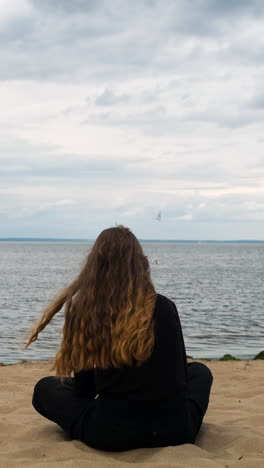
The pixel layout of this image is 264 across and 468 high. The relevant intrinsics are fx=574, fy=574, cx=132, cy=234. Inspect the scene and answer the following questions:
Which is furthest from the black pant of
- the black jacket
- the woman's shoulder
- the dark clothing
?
the woman's shoulder

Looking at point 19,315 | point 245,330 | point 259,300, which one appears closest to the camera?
point 245,330

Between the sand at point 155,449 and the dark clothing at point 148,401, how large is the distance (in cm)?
12

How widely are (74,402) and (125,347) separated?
41.6 inches

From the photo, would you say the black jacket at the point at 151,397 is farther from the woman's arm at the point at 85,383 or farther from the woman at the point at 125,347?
the woman's arm at the point at 85,383

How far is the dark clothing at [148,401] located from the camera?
454 centimetres

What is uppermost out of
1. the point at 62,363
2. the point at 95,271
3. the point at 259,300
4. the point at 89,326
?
the point at 95,271

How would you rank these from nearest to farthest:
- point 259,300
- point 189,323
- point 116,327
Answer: point 116,327, point 189,323, point 259,300

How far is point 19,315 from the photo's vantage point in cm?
2308

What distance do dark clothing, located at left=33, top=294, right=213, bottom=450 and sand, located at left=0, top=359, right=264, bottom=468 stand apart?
117 mm

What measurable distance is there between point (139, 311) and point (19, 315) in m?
19.4

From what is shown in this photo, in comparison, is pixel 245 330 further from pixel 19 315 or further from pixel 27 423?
pixel 27 423

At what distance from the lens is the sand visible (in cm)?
445

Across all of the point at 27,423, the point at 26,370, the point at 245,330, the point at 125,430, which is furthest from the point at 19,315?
the point at 125,430

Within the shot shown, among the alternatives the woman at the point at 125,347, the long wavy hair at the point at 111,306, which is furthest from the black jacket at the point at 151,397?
the long wavy hair at the point at 111,306
